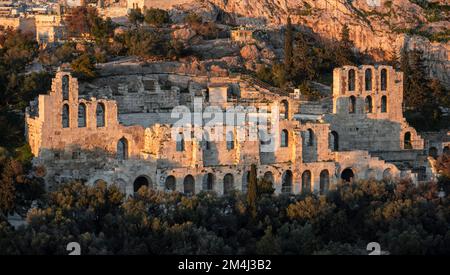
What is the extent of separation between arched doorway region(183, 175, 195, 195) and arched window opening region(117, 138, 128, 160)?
3.05 metres

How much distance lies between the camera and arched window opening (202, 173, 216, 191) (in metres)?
68.1

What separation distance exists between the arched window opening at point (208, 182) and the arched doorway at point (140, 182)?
2.58 meters

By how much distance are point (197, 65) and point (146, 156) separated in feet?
51.5

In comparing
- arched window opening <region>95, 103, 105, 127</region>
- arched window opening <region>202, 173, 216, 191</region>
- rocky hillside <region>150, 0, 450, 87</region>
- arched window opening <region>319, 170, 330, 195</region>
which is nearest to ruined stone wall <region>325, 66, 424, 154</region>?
arched window opening <region>319, 170, 330, 195</region>

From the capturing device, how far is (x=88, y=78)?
3049 inches

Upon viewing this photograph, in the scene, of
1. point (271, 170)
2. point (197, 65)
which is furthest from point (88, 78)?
point (271, 170)

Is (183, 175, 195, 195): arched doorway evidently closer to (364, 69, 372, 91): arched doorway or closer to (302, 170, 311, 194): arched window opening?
(302, 170, 311, 194): arched window opening

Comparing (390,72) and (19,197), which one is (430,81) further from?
(19,197)

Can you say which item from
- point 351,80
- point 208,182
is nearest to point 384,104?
point 351,80

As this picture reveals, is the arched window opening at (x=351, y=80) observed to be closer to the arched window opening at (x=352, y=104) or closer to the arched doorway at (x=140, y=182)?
the arched window opening at (x=352, y=104)

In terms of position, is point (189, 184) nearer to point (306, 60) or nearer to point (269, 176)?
point (269, 176)

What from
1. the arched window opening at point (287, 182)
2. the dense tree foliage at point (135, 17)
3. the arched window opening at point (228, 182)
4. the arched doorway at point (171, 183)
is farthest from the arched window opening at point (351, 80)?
the dense tree foliage at point (135, 17)

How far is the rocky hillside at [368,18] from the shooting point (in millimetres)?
89438

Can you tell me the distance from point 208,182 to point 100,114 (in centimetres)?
614
